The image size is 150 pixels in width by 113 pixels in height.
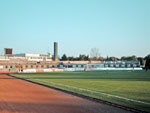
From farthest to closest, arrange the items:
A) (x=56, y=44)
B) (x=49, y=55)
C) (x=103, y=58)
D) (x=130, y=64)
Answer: (x=103, y=58), (x=49, y=55), (x=56, y=44), (x=130, y=64)

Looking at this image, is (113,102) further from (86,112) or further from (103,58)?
(103,58)

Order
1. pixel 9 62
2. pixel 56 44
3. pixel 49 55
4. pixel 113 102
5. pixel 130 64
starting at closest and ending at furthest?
pixel 113 102 → pixel 9 62 → pixel 130 64 → pixel 56 44 → pixel 49 55

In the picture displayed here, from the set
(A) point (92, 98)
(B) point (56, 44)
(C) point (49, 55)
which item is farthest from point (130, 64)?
(A) point (92, 98)

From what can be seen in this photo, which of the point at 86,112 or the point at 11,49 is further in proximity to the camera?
the point at 11,49

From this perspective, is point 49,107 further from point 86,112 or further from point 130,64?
point 130,64

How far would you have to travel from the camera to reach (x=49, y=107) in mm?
10836

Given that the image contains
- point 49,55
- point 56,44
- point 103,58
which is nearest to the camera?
point 56,44

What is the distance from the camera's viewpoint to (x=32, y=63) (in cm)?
9462

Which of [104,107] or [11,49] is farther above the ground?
[11,49]

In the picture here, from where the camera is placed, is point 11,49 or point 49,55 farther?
point 49,55

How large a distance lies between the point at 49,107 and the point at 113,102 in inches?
152

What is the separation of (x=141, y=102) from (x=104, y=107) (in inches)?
92.3

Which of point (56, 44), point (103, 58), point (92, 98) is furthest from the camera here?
point (103, 58)

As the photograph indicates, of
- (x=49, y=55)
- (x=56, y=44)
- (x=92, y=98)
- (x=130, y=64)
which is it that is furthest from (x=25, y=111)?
(x=49, y=55)
